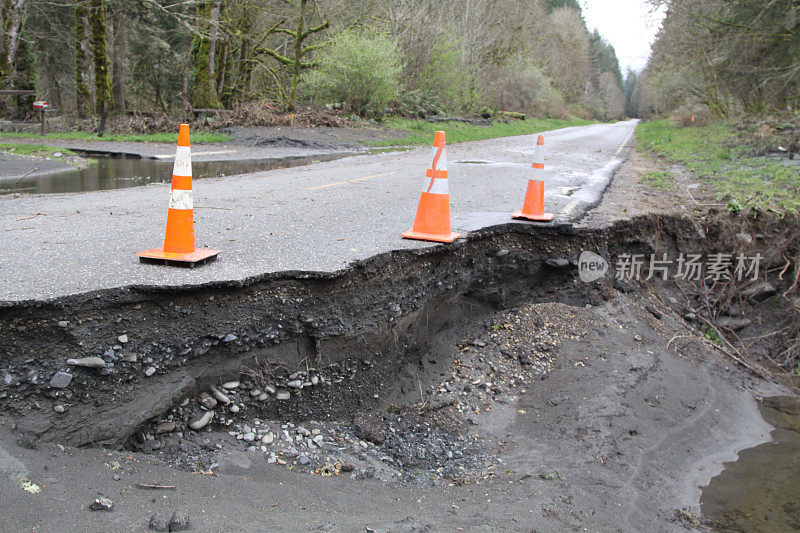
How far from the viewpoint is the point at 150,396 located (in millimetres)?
2854

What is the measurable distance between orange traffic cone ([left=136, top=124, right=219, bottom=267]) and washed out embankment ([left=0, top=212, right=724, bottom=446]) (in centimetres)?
55

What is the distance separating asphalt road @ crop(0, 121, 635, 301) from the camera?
3.38 metres

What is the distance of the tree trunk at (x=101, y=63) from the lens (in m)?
17.7

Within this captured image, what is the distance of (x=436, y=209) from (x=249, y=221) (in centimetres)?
179

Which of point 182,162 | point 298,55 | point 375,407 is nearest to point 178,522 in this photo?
point 375,407

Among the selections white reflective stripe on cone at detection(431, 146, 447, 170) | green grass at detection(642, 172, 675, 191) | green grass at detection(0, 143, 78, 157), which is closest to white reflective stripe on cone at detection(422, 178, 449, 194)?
white reflective stripe on cone at detection(431, 146, 447, 170)

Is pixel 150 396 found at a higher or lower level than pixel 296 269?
lower

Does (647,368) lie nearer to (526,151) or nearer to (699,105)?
(526,151)

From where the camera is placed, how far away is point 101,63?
1808 centimetres

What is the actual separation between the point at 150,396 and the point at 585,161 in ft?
41.5

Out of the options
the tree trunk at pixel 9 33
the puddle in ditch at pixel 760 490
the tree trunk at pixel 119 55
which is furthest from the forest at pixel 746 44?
the tree trunk at pixel 119 55

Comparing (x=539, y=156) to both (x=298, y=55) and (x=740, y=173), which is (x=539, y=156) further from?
(x=298, y=55)

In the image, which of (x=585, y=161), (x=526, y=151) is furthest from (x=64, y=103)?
(x=585, y=161)

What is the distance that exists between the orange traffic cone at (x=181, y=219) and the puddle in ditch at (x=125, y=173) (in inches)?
182
